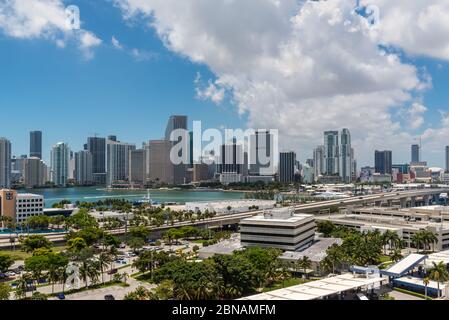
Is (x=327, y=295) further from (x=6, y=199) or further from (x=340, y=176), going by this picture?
(x=340, y=176)

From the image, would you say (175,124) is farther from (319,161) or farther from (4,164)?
(319,161)

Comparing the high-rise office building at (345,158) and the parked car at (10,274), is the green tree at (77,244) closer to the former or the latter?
the parked car at (10,274)

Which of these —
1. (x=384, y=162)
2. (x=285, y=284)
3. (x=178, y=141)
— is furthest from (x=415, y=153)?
(x=285, y=284)

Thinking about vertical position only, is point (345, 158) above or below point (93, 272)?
above

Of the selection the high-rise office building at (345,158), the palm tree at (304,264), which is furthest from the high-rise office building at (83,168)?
the palm tree at (304,264)

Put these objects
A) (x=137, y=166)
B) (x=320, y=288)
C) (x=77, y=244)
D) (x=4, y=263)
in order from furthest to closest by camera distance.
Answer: (x=137, y=166), (x=77, y=244), (x=4, y=263), (x=320, y=288)

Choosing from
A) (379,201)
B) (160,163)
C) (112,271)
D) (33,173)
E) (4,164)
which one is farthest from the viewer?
(160,163)

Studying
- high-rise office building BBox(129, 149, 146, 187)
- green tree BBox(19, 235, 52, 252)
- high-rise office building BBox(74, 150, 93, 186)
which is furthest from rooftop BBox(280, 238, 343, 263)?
high-rise office building BBox(74, 150, 93, 186)

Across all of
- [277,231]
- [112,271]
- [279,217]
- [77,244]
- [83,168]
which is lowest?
[112,271]
